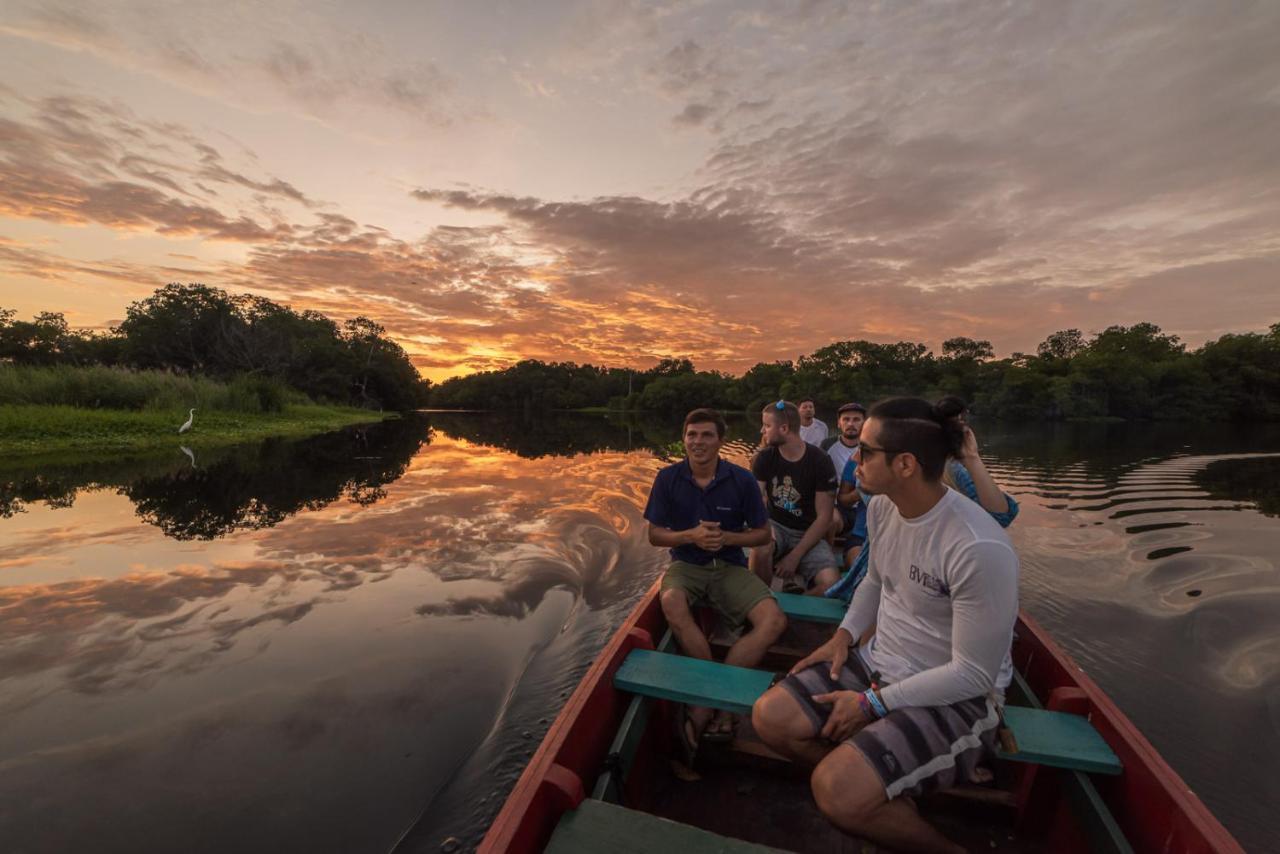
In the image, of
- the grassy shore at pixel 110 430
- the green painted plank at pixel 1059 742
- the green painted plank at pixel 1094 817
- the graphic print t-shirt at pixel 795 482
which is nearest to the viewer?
the green painted plank at pixel 1094 817

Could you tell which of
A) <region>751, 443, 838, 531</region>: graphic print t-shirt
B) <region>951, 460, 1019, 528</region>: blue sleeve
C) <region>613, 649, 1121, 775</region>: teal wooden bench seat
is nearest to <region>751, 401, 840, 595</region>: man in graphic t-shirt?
<region>751, 443, 838, 531</region>: graphic print t-shirt

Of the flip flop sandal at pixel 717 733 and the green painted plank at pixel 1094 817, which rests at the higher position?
the green painted plank at pixel 1094 817

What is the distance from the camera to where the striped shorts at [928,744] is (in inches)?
74.8

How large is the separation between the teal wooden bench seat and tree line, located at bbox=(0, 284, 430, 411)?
36.2 m

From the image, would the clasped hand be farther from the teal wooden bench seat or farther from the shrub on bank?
the shrub on bank

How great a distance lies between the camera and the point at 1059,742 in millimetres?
2189

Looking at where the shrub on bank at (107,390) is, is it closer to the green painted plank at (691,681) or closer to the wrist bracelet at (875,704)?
the green painted plank at (691,681)

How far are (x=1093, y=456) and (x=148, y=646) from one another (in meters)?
29.1

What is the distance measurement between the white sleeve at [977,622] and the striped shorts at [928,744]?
91 millimetres

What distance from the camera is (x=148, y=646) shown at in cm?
459

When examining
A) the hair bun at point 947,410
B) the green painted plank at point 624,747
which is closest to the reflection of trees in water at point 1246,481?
the hair bun at point 947,410

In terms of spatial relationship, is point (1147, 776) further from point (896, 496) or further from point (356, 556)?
point (356, 556)

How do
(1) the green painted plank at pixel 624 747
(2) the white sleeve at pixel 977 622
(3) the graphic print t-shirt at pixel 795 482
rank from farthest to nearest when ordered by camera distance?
1. (3) the graphic print t-shirt at pixel 795 482
2. (1) the green painted plank at pixel 624 747
3. (2) the white sleeve at pixel 977 622

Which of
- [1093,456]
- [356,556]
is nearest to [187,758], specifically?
[356,556]
